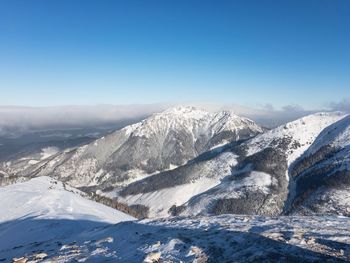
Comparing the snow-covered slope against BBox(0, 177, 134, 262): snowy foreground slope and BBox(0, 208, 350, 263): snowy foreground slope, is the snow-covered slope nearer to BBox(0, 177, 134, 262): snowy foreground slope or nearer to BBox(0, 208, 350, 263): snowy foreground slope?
BBox(0, 177, 134, 262): snowy foreground slope

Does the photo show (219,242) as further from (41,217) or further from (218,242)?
(41,217)

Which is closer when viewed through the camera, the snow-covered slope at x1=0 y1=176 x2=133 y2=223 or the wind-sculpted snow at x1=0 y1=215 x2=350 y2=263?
the wind-sculpted snow at x1=0 y1=215 x2=350 y2=263

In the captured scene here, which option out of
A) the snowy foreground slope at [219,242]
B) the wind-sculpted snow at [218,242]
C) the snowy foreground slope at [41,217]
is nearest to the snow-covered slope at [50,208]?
the snowy foreground slope at [41,217]

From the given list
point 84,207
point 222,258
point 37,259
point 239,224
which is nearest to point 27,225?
point 84,207

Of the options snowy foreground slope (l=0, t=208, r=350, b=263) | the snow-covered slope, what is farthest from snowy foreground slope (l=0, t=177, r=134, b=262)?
snowy foreground slope (l=0, t=208, r=350, b=263)

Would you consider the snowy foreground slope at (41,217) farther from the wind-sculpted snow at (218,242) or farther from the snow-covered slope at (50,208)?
the wind-sculpted snow at (218,242)

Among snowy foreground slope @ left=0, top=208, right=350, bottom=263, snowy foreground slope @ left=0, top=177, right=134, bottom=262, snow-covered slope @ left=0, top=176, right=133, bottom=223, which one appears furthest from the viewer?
snow-covered slope @ left=0, top=176, right=133, bottom=223

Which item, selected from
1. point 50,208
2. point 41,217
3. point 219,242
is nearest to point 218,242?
point 219,242

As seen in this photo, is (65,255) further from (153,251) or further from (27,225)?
(27,225)
